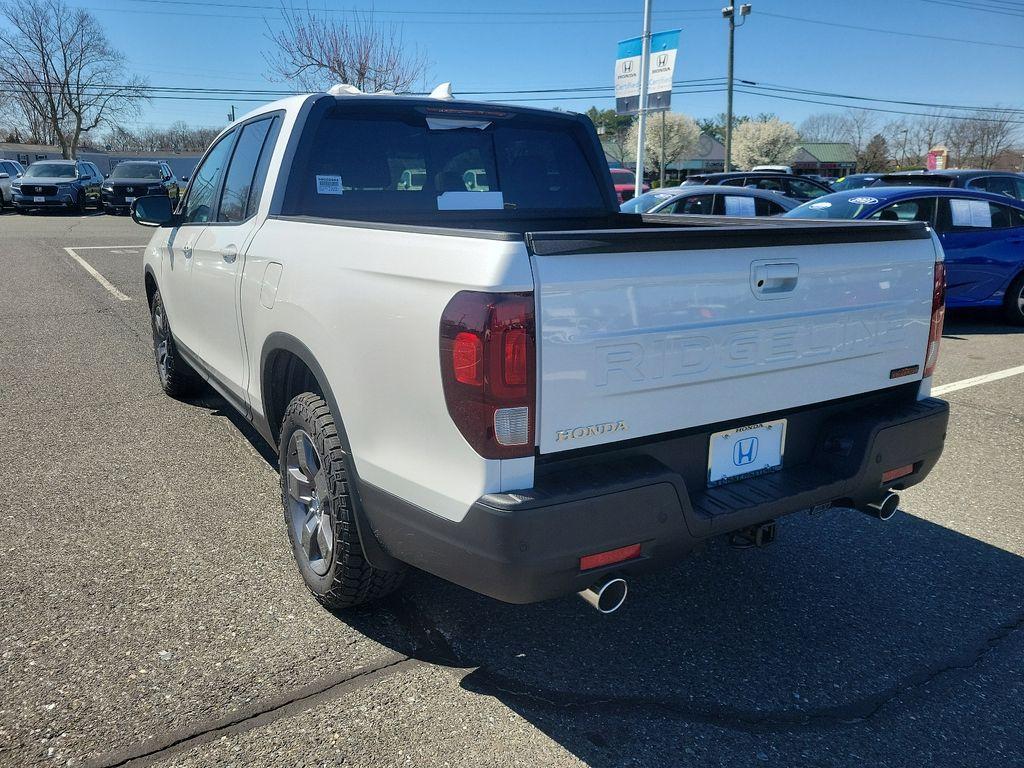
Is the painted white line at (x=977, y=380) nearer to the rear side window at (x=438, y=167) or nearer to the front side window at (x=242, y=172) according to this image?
the rear side window at (x=438, y=167)

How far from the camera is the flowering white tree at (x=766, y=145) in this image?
Answer: 80.4m

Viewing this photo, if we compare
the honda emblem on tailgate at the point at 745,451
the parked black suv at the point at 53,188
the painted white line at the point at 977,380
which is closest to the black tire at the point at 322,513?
the honda emblem on tailgate at the point at 745,451

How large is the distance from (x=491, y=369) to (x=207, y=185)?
3292 mm

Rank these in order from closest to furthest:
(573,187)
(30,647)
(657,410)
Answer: (657,410) < (30,647) < (573,187)

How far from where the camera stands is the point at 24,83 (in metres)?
65.8

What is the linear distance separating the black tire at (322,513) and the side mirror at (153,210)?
2.30 meters

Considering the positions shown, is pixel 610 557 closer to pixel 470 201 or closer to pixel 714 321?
pixel 714 321

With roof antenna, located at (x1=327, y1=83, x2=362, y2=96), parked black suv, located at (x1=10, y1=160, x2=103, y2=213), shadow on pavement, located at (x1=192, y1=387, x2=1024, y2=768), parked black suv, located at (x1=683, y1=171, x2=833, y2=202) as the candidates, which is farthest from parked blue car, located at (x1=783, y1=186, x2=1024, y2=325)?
parked black suv, located at (x1=10, y1=160, x2=103, y2=213)

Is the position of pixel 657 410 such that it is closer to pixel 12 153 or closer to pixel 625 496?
pixel 625 496

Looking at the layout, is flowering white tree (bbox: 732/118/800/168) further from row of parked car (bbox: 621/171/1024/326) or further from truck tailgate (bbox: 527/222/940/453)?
truck tailgate (bbox: 527/222/940/453)

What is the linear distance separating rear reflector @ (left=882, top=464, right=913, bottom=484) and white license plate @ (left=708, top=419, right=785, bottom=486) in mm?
425

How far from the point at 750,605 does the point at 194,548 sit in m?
2.43

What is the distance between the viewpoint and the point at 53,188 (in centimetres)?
2588

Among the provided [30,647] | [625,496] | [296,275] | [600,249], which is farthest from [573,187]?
[30,647]
